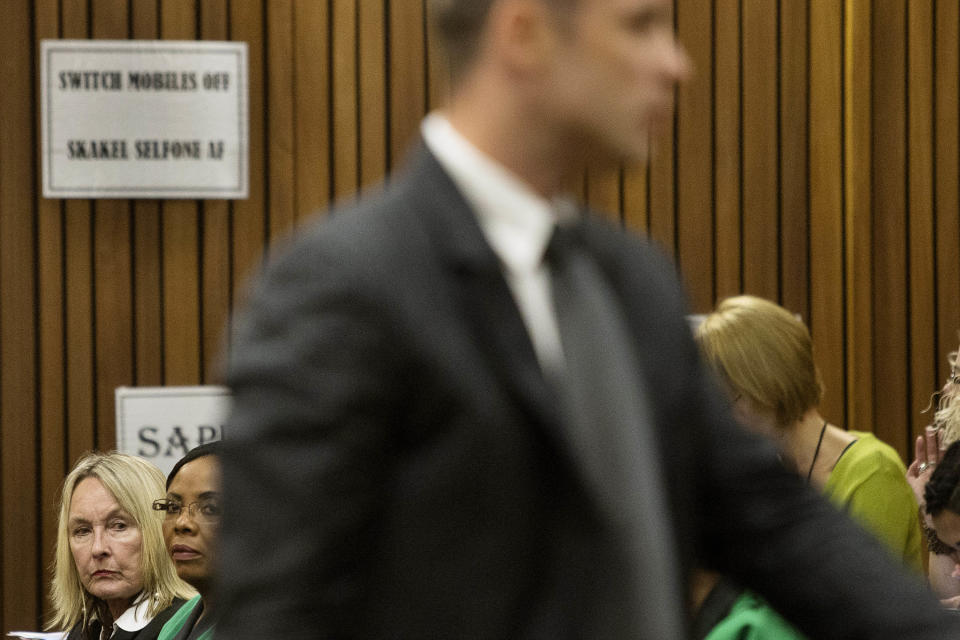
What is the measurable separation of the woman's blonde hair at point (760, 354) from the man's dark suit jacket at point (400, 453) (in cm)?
219

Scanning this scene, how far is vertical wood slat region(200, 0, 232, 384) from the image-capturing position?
4.36 m

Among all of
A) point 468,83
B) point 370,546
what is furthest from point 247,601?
point 468,83

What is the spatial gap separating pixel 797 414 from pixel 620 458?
2363 mm

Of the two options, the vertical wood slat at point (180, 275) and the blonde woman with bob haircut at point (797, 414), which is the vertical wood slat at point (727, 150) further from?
the vertical wood slat at point (180, 275)

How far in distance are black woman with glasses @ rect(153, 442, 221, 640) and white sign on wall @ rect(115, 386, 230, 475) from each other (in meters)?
1.10

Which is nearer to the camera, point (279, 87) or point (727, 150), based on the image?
point (279, 87)

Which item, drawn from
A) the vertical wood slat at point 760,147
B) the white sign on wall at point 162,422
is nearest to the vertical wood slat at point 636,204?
the vertical wood slat at point 760,147

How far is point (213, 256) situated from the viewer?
4.38m

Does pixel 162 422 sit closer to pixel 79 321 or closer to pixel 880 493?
pixel 79 321

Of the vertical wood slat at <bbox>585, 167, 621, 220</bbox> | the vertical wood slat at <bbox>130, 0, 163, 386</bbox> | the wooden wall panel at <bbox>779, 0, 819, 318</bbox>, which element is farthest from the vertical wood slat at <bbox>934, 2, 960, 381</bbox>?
the vertical wood slat at <bbox>130, 0, 163, 386</bbox>

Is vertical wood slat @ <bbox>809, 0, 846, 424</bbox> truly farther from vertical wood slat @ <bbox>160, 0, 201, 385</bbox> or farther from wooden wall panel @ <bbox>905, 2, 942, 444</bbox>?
vertical wood slat @ <bbox>160, 0, 201, 385</bbox>

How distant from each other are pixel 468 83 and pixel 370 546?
13.4 inches

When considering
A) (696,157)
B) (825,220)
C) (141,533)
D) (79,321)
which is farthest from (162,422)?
(825,220)

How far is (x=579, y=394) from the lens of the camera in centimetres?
88
